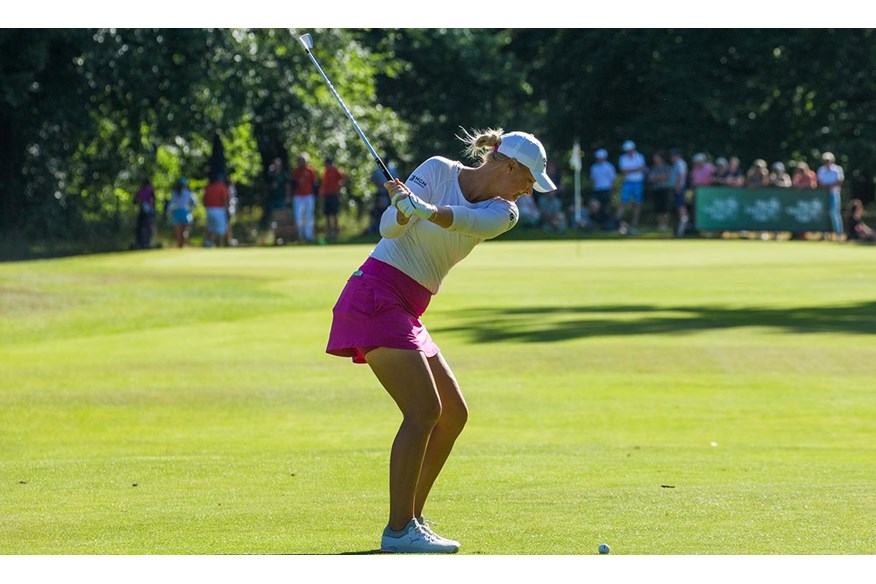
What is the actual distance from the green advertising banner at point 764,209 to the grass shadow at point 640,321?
54.6ft

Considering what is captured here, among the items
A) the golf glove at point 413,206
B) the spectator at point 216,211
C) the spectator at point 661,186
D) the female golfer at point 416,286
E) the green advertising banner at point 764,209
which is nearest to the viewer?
the golf glove at point 413,206

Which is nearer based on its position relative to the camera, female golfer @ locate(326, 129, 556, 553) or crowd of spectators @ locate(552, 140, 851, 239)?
female golfer @ locate(326, 129, 556, 553)

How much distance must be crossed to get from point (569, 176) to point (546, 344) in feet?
140

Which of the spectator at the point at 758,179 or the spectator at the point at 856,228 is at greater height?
the spectator at the point at 758,179

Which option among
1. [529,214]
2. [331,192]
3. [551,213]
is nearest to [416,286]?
[331,192]

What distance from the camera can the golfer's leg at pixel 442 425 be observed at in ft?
24.2

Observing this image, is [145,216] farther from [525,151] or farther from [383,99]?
[525,151]

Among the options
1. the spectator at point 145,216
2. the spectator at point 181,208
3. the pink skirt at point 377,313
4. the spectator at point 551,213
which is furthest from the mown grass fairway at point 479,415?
the spectator at point 551,213

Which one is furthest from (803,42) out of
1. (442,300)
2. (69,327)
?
(69,327)

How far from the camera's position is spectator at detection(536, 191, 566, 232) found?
144ft

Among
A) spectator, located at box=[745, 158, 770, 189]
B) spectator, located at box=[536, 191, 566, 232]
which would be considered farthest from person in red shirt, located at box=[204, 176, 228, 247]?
spectator, located at box=[745, 158, 770, 189]

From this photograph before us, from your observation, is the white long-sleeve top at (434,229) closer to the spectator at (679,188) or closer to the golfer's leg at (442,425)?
the golfer's leg at (442,425)

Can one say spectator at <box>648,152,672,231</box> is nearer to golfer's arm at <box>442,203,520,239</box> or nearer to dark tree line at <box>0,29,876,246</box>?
dark tree line at <box>0,29,876,246</box>

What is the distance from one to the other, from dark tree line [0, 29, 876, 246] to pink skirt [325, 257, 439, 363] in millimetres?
31140
